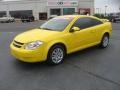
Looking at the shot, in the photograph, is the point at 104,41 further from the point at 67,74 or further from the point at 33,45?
the point at 33,45

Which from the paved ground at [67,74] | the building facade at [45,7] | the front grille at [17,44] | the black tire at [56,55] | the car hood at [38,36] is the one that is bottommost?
the paved ground at [67,74]

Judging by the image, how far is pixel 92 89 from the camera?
4.81 metres

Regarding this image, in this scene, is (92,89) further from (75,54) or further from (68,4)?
(68,4)

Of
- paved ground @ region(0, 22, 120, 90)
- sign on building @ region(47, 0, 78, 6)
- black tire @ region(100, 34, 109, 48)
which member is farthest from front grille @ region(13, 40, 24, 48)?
sign on building @ region(47, 0, 78, 6)

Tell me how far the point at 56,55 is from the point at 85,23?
1.89 m

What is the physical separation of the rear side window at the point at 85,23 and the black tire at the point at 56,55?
3.68 feet

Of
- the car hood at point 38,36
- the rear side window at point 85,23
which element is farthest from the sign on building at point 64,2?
the car hood at point 38,36

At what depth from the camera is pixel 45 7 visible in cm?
5875

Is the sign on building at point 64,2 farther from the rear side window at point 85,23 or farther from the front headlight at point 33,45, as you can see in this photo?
the front headlight at point 33,45

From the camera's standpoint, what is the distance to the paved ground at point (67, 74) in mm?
5051

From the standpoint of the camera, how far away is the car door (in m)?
7.05

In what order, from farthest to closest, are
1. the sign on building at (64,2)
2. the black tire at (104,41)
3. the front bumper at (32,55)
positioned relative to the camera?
1. the sign on building at (64,2)
2. the black tire at (104,41)
3. the front bumper at (32,55)

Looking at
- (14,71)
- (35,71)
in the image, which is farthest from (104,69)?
(14,71)

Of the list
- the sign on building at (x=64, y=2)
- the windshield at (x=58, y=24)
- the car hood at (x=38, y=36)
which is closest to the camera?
the car hood at (x=38, y=36)
